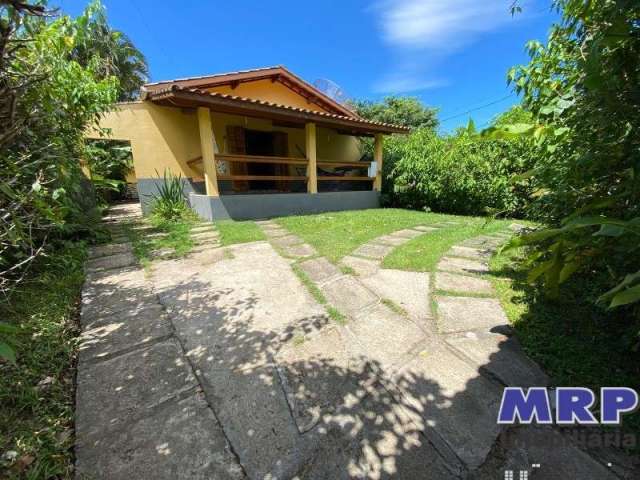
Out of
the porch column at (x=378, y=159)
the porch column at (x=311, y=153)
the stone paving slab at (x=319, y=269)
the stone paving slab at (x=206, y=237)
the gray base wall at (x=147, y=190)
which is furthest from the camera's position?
the porch column at (x=378, y=159)

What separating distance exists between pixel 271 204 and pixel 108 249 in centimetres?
353

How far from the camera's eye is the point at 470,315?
2312 millimetres

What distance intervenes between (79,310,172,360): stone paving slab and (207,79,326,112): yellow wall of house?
7074 mm

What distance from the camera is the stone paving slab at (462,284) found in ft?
9.02

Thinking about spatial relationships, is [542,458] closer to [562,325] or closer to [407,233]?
[562,325]

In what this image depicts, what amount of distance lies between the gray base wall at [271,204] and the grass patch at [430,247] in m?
3.28

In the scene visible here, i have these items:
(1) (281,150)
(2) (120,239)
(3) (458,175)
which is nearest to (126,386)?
(2) (120,239)

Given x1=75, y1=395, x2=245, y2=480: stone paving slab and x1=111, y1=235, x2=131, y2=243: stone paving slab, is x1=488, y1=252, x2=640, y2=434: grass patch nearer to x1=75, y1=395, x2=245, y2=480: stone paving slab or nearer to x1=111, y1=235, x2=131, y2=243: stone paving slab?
x1=75, y1=395, x2=245, y2=480: stone paving slab

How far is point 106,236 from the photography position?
14.7 feet

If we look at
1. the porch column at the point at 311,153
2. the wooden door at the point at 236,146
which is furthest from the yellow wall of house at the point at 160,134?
the porch column at the point at 311,153

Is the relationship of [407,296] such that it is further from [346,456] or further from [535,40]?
[535,40]

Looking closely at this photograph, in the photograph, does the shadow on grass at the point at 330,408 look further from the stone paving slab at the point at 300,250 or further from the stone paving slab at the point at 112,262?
the stone paving slab at the point at 300,250

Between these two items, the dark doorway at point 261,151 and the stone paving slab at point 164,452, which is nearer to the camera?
the stone paving slab at point 164,452

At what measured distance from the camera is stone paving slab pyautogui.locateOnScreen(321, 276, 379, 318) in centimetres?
246
